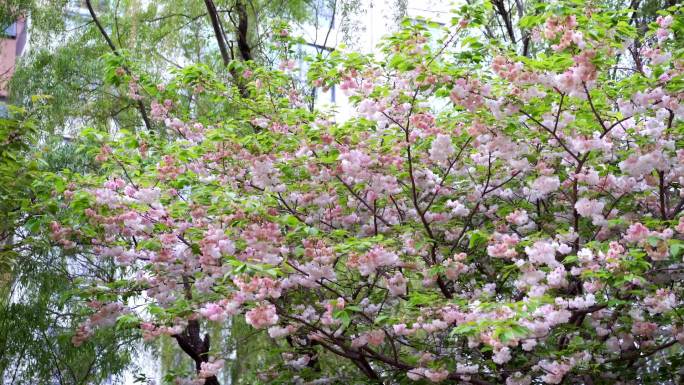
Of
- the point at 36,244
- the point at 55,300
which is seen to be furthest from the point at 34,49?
the point at 36,244

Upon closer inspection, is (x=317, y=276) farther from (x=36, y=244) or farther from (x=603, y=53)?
(x=36, y=244)

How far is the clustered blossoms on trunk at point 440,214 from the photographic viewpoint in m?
3.10

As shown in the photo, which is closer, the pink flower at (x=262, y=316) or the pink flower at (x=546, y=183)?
the pink flower at (x=262, y=316)

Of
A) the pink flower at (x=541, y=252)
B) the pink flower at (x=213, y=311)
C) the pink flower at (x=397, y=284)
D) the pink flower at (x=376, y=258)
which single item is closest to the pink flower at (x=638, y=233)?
the pink flower at (x=541, y=252)

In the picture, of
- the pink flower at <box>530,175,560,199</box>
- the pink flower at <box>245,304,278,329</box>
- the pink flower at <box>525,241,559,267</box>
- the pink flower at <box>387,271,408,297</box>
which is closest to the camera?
the pink flower at <box>245,304,278,329</box>

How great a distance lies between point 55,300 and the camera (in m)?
5.80

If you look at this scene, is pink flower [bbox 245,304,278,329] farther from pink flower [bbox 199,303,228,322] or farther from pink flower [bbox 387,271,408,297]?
pink flower [bbox 387,271,408,297]

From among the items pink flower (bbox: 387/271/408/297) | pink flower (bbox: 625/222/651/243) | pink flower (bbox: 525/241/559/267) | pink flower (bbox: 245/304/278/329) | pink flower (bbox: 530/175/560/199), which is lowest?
pink flower (bbox: 245/304/278/329)

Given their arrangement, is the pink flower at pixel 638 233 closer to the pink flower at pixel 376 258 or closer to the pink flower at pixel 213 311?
the pink flower at pixel 376 258

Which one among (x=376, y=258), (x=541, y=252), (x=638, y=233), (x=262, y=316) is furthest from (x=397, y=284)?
(x=638, y=233)

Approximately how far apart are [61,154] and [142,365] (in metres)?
2.67

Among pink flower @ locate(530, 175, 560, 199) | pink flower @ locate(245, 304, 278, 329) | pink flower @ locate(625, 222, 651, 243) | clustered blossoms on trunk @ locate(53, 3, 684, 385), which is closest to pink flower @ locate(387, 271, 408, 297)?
clustered blossoms on trunk @ locate(53, 3, 684, 385)

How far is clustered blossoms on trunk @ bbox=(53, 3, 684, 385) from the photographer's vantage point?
3098 millimetres

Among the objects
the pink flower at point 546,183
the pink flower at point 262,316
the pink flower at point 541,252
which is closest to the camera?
the pink flower at point 262,316
